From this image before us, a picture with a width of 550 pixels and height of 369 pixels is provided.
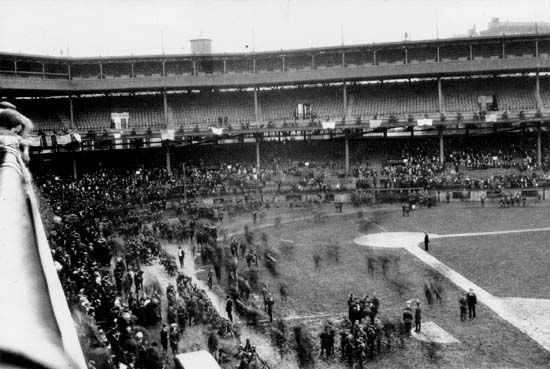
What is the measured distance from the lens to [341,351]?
16484 millimetres

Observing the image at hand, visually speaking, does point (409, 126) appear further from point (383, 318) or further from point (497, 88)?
point (383, 318)

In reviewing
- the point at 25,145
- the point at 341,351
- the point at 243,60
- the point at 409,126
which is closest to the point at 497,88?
the point at 409,126

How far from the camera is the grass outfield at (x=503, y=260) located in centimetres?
2152

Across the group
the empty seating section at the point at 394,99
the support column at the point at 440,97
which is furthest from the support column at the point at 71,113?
the support column at the point at 440,97

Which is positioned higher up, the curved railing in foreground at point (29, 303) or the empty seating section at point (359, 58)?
the empty seating section at point (359, 58)

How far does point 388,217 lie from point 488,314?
19665 millimetres

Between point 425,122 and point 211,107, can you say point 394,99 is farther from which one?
point 211,107

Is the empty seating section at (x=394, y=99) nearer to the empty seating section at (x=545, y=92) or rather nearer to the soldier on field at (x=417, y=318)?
the empty seating section at (x=545, y=92)

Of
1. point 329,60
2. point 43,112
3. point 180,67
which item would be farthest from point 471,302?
point 43,112

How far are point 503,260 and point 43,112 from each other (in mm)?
41284

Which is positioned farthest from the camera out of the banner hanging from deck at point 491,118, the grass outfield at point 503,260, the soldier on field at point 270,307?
the banner hanging from deck at point 491,118

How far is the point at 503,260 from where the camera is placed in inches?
1006

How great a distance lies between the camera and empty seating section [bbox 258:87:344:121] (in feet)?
184

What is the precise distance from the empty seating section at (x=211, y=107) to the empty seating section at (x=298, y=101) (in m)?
1.43
